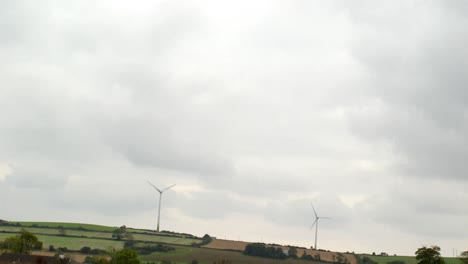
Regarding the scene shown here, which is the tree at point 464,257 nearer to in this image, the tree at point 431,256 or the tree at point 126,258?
the tree at point 431,256

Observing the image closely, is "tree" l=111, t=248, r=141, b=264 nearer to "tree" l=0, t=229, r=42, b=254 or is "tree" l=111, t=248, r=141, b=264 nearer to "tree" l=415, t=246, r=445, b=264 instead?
"tree" l=0, t=229, r=42, b=254

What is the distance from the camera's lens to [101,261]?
18212 cm

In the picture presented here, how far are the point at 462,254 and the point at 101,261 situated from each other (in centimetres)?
9357

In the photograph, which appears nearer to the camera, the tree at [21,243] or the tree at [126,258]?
the tree at [126,258]

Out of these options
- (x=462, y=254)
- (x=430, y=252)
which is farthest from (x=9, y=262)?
(x=462, y=254)

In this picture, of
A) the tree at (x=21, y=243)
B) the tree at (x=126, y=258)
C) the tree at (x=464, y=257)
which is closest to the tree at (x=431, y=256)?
the tree at (x=464, y=257)

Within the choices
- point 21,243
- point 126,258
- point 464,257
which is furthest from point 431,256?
point 21,243

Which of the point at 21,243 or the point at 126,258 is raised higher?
the point at 21,243

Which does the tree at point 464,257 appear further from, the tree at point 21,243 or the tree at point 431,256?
the tree at point 21,243

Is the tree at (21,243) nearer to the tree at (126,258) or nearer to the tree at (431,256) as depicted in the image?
the tree at (126,258)

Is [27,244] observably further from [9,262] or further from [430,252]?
[430,252]

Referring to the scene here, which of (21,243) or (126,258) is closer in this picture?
(126,258)

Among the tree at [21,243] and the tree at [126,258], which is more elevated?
the tree at [21,243]

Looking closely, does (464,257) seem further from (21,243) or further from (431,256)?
(21,243)
